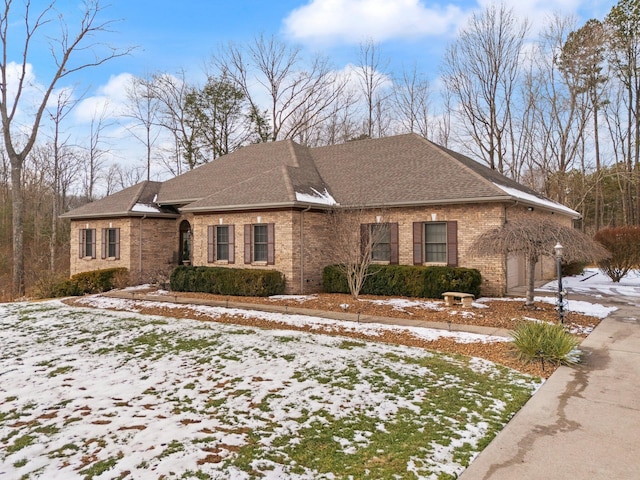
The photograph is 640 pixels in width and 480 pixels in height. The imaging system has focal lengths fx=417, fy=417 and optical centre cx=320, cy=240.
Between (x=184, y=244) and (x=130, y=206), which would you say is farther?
(x=184, y=244)

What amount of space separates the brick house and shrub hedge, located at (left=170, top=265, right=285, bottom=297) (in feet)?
2.29

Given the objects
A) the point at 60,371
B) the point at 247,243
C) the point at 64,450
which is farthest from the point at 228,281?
the point at 64,450

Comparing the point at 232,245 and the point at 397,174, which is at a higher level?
the point at 397,174

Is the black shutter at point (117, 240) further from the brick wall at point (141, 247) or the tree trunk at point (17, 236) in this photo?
the tree trunk at point (17, 236)

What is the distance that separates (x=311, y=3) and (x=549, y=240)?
1201cm

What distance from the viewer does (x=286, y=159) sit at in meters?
19.2

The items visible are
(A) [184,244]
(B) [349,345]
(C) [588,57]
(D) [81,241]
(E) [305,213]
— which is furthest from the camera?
(C) [588,57]

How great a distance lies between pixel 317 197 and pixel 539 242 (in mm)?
7773

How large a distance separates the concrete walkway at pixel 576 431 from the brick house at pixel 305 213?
7821 mm

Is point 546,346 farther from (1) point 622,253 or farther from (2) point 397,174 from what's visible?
(1) point 622,253

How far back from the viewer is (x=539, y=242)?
10719 mm

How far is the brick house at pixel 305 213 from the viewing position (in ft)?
46.5

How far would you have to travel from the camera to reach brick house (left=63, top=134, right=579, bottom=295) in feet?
46.5

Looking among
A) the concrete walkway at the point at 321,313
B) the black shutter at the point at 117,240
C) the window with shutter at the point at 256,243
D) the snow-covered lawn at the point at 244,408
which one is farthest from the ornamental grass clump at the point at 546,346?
the black shutter at the point at 117,240
